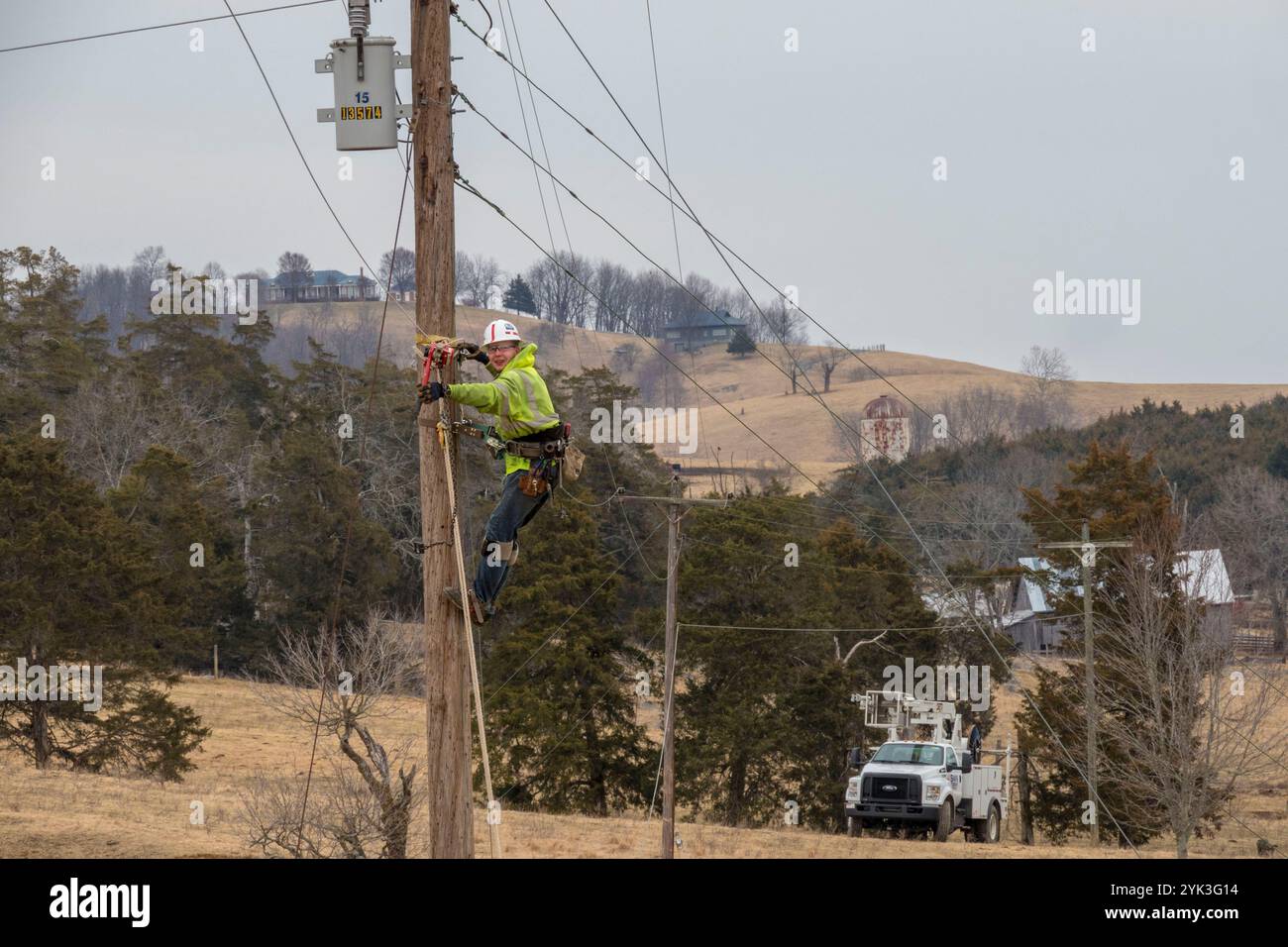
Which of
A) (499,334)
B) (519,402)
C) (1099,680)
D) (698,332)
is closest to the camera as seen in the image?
(519,402)

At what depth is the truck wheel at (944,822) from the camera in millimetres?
28781

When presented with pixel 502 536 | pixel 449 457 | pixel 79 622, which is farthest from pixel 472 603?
pixel 79 622

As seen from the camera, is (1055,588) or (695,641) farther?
(1055,588)

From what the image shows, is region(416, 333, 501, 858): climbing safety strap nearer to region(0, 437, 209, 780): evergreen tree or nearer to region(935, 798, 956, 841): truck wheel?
region(935, 798, 956, 841): truck wheel

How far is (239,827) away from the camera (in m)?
25.2

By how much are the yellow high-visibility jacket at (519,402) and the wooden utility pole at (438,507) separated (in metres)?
0.49

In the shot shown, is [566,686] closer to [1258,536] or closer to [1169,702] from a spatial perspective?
[1169,702]

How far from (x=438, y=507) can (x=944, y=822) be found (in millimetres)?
20804

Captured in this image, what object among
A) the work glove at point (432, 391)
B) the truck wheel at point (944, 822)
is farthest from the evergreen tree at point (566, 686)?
the work glove at point (432, 391)

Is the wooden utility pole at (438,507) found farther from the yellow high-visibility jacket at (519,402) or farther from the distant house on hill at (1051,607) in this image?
the distant house on hill at (1051,607)
